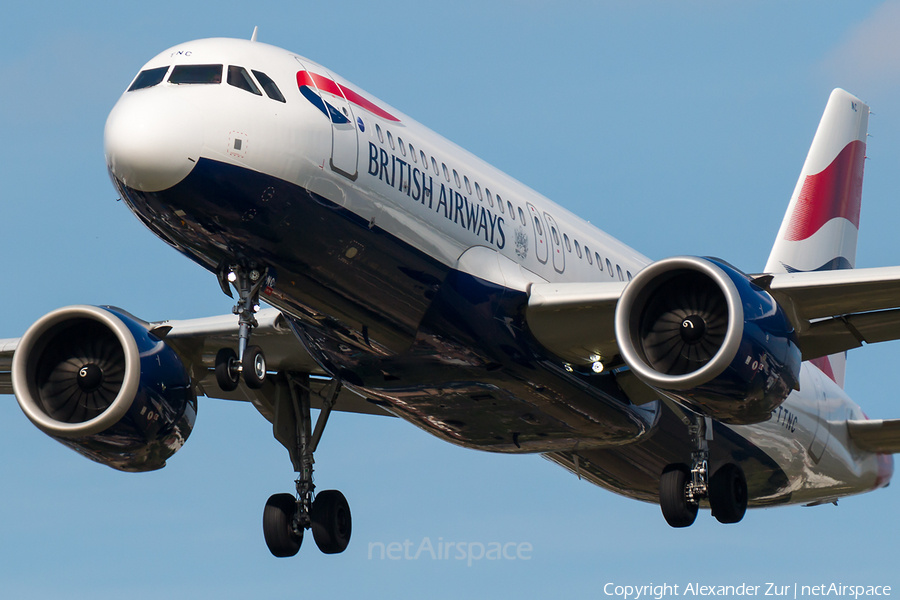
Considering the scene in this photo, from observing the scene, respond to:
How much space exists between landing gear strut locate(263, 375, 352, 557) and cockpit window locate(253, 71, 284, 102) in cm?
694

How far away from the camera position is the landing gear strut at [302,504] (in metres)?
25.3

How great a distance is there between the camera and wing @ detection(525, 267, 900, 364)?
2142 cm

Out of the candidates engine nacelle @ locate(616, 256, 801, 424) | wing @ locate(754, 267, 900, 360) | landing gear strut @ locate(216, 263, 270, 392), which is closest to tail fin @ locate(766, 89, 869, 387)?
wing @ locate(754, 267, 900, 360)

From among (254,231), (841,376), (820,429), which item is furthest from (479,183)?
(841,376)

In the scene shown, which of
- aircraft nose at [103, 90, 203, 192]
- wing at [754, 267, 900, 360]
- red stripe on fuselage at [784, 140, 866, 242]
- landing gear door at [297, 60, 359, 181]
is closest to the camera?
aircraft nose at [103, 90, 203, 192]

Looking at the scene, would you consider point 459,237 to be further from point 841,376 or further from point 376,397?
point 841,376

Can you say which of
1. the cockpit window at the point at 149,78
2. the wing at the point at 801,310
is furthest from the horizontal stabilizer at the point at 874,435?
the cockpit window at the point at 149,78

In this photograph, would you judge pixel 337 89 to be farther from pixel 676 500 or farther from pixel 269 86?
pixel 676 500

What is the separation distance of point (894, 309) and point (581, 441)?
20.0 feet

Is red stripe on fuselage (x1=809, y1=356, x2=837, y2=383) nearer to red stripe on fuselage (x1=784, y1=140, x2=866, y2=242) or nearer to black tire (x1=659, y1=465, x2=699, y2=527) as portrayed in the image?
red stripe on fuselage (x1=784, y1=140, x2=866, y2=242)

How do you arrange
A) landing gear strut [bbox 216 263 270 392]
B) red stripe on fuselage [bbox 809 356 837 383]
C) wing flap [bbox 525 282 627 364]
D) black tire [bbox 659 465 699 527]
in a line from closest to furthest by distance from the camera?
landing gear strut [bbox 216 263 270 392]
wing flap [bbox 525 282 627 364]
black tire [bbox 659 465 699 527]
red stripe on fuselage [bbox 809 356 837 383]

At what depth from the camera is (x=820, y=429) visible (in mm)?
28828

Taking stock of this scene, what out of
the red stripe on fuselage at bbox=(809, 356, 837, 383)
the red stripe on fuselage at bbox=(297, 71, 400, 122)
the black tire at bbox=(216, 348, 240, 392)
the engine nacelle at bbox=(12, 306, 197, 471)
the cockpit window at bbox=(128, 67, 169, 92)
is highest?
the red stripe on fuselage at bbox=(809, 356, 837, 383)

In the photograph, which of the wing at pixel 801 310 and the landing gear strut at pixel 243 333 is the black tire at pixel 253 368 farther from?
the wing at pixel 801 310
